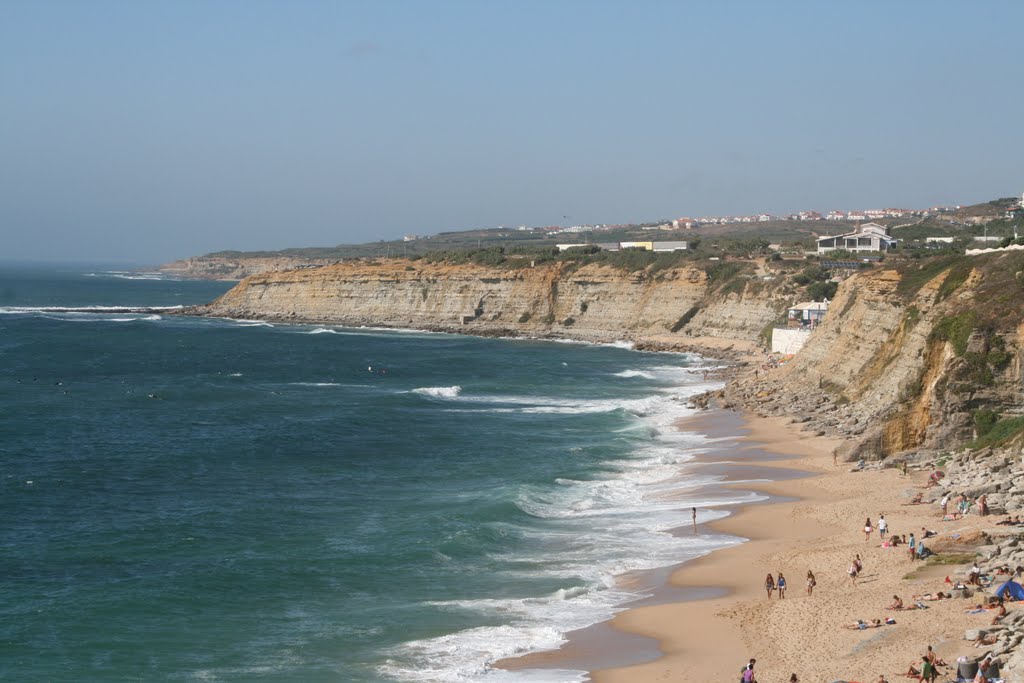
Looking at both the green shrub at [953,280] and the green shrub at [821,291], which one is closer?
the green shrub at [953,280]

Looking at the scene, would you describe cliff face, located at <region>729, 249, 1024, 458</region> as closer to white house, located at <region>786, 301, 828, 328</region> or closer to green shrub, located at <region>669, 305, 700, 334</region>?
white house, located at <region>786, 301, 828, 328</region>

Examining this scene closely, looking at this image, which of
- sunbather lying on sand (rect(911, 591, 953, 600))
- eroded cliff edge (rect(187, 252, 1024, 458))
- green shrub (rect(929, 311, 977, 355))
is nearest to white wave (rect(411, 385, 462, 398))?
Result: eroded cliff edge (rect(187, 252, 1024, 458))

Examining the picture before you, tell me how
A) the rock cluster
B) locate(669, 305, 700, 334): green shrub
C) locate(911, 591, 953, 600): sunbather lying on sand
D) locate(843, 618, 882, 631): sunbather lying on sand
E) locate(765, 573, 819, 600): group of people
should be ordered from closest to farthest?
the rock cluster, locate(843, 618, 882, 631): sunbather lying on sand, locate(911, 591, 953, 600): sunbather lying on sand, locate(765, 573, 819, 600): group of people, locate(669, 305, 700, 334): green shrub

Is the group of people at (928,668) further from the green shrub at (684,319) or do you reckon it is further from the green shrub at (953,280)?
the green shrub at (684,319)

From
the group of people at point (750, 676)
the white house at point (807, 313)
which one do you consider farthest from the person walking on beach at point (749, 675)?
the white house at point (807, 313)

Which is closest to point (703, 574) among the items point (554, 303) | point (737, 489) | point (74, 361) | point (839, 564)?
point (839, 564)

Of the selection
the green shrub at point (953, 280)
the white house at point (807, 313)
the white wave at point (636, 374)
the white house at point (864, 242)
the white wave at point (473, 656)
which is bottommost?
the white wave at point (473, 656)

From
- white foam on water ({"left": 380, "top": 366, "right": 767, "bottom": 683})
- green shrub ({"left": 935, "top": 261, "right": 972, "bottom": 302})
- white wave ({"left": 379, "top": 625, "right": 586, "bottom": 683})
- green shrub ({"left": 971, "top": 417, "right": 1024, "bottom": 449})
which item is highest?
green shrub ({"left": 935, "top": 261, "right": 972, "bottom": 302})
